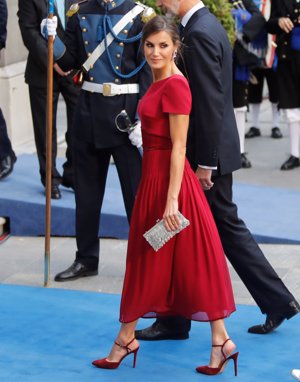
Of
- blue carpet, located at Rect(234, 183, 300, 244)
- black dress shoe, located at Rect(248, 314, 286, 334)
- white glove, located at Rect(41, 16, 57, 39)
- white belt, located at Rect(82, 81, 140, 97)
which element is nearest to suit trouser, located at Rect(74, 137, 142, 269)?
white belt, located at Rect(82, 81, 140, 97)

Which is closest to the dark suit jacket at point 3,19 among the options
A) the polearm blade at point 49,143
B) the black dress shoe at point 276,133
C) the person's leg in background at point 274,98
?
the polearm blade at point 49,143

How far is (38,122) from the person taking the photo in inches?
340

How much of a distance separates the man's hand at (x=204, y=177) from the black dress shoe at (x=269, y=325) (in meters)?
0.83

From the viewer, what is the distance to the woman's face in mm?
5402

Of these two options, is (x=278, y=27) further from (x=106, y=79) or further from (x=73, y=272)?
(x=73, y=272)

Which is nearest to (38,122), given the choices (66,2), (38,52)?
(38,52)

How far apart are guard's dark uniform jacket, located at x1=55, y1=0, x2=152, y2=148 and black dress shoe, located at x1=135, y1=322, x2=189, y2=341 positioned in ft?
4.24

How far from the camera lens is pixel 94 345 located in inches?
238

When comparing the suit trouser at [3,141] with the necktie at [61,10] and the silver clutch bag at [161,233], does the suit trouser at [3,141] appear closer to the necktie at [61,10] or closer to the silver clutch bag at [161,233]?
the necktie at [61,10]

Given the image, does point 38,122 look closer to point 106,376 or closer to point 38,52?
point 38,52

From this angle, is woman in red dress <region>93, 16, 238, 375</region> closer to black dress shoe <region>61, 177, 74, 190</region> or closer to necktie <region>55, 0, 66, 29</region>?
necktie <region>55, 0, 66, 29</region>

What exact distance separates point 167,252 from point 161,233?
0.46ft

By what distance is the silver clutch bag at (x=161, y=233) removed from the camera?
5.37m

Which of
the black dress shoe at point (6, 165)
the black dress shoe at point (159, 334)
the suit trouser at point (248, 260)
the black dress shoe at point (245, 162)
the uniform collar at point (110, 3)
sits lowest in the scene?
the black dress shoe at point (245, 162)
